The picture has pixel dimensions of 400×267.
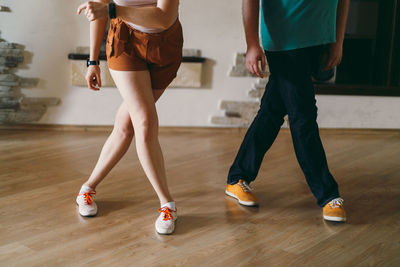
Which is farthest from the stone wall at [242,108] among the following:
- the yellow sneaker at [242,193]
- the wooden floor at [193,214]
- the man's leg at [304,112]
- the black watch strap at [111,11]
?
the black watch strap at [111,11]

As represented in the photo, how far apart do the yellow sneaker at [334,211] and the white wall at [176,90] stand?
1.68 metres

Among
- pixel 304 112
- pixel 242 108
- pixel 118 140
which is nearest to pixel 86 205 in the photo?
pixel 118 140

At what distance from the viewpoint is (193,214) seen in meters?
1.85

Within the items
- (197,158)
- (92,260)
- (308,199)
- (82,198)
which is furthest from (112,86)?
(92,260)

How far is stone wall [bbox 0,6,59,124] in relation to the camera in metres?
3.06

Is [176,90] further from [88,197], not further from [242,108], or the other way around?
[88,197]

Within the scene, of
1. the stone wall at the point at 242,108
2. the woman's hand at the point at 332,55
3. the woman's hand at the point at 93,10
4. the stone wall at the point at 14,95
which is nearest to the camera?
the woman's hand at the point at 93,10

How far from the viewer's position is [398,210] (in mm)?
1954

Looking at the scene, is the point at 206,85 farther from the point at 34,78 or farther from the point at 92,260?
the point at 92,260

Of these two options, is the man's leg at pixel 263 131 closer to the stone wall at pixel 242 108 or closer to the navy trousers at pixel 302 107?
the navy trousers at pixel 302 107

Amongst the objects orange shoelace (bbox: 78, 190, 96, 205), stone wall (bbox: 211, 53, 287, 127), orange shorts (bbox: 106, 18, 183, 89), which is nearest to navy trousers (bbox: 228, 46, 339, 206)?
orange shorts (bbox: 106, 18, 183, 89)

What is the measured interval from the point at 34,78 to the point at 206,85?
1.23 metres

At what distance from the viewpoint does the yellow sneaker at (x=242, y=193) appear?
1.95 meters

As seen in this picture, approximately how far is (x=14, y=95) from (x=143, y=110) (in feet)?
6.35
